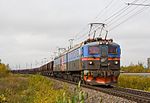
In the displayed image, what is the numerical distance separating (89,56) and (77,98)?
19720mm

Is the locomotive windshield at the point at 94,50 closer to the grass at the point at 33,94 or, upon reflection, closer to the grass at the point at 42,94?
the grass at the point at 42,94

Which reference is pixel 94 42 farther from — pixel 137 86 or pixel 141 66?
pixel 141 66

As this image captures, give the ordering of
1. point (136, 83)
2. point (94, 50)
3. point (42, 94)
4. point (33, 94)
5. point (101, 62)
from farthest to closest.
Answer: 1. point (136, 83)
2. point (94, 50)
3. point (101, 62)
4. point (33, 94)
5. point (42, 94)

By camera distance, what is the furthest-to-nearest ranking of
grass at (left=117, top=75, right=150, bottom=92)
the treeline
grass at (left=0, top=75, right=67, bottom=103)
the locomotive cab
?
the treeline, grass at (left=117, top=75, right=150, bottom=92), the locomotive cab, grass at (left=0, top=75, right=67, bottom=103)

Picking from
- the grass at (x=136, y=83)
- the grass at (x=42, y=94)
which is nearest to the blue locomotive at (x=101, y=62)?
the grass at (x=42, y=94)

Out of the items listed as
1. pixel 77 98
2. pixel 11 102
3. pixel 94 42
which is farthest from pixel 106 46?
pixel 77 98

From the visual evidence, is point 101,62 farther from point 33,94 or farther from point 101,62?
point 33,94

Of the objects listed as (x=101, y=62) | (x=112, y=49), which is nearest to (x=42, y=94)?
(x=101, y=62)

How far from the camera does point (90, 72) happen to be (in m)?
23.5

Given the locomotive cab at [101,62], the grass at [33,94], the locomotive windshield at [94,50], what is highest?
the locomotive windshield at [94,50]

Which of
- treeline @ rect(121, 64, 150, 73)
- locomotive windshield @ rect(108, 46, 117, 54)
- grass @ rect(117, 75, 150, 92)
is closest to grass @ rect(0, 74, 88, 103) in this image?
locomotive windshield @ rect(108, 46, 117, 54)

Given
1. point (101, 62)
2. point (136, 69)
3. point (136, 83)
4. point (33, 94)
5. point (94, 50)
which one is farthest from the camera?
point (136, 69)

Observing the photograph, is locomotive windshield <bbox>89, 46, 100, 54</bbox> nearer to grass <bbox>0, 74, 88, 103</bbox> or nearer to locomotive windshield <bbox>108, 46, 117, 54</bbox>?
locomotive windshield <bbox>108, 46, 117, 54</bbox>

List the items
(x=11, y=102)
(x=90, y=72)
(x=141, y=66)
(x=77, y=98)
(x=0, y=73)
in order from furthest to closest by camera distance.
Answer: (x=141, y=66) < (x=0, y=73) < (x=90, y=72) < (x=11, y=102) < (x=77, y=98)
